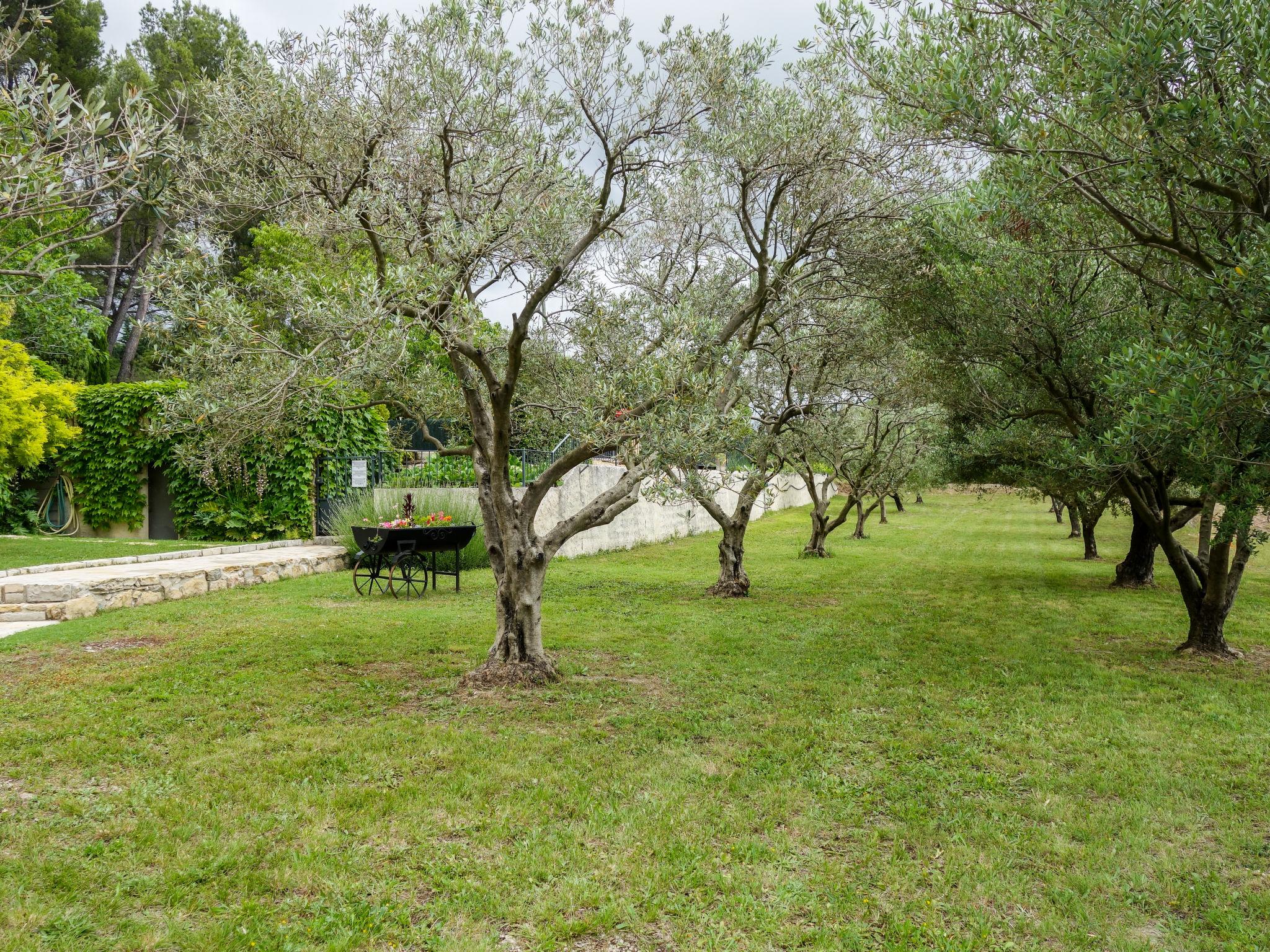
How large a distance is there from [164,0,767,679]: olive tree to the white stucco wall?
14.8 feet

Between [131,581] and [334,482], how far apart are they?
17.8 feet

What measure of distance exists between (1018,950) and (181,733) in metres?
5.12

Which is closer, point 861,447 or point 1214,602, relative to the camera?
point 1214,602

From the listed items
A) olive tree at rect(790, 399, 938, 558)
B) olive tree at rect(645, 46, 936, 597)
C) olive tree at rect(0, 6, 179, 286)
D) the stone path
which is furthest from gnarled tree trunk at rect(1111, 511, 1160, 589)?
olive tree at rect(0, 6, 179, 286)

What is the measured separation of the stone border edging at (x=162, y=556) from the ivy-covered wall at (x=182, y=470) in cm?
32

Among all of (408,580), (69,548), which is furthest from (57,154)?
(69,548)

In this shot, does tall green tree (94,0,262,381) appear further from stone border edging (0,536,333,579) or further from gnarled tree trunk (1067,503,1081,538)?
gnarled tree trunk (1067,503,1081,538)

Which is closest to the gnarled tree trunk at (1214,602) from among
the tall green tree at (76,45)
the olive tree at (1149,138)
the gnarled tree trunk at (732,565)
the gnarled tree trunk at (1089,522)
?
the olive tree at (1149,138)

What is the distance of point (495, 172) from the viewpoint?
6.33 m

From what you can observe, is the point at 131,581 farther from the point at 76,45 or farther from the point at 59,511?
the point at 76,45

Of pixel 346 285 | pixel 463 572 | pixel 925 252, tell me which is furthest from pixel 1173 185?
pixel 463 572

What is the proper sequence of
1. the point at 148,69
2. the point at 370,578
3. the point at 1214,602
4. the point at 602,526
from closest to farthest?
the point at 1214,602 < the point at 370,578 < the point at 602,526 < the point at 148,69

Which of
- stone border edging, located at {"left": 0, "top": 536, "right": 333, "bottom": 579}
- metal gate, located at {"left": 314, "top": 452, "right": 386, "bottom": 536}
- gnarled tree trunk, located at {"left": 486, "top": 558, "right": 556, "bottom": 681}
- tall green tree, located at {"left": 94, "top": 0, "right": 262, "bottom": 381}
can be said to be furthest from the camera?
tall green tree, located at {"left": 94, "top": 0, "right": 262, "bottom": 381}

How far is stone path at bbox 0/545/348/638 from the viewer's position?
8.98 meters
